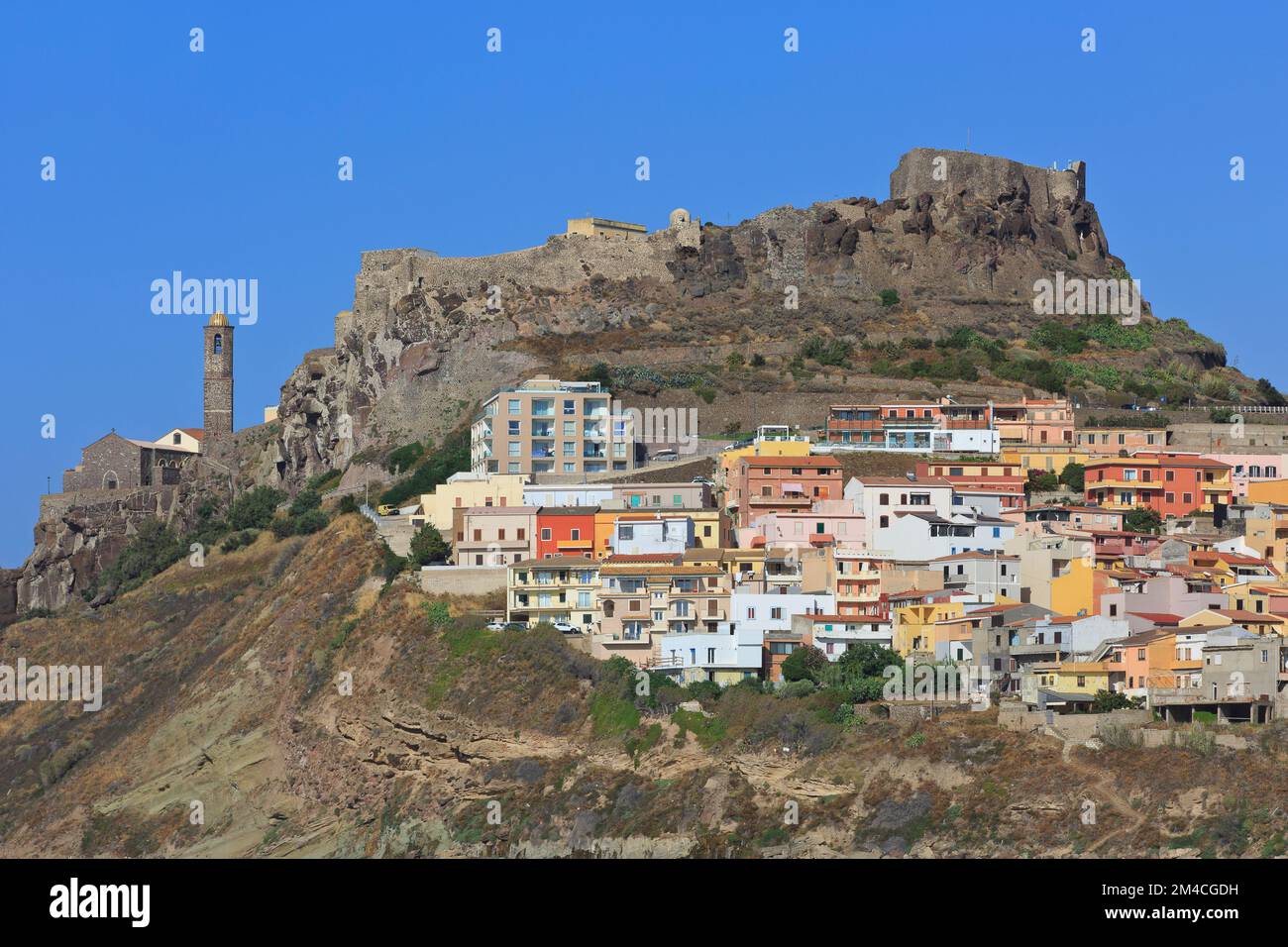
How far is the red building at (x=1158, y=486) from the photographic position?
6956cm

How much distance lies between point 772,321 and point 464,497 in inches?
1103

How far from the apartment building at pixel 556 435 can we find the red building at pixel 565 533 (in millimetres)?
8797

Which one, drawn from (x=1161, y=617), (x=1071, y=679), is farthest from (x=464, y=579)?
(x=1161, y=617)

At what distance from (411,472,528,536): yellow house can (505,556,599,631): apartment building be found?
7.41 meters

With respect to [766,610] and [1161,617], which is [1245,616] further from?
[766,610]

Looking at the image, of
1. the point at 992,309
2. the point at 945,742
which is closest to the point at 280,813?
the point at 945,742

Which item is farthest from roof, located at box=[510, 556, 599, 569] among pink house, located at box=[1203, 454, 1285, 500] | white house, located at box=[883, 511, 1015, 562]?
pink house, located at box=[1203, 454, 1285, 500]

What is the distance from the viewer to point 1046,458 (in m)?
74.9

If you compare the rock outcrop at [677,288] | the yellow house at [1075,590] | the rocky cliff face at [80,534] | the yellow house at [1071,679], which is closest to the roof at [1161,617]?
the yellow house at [1075,590]

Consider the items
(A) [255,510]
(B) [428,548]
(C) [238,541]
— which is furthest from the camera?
(A) [255,510]

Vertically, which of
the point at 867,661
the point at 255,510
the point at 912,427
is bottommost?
the point at 867,661

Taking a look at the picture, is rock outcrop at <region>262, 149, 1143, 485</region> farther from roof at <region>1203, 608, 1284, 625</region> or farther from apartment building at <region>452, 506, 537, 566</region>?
roof at <region>1203, 608, 1284, 625</region>

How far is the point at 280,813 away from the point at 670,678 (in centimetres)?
1209
